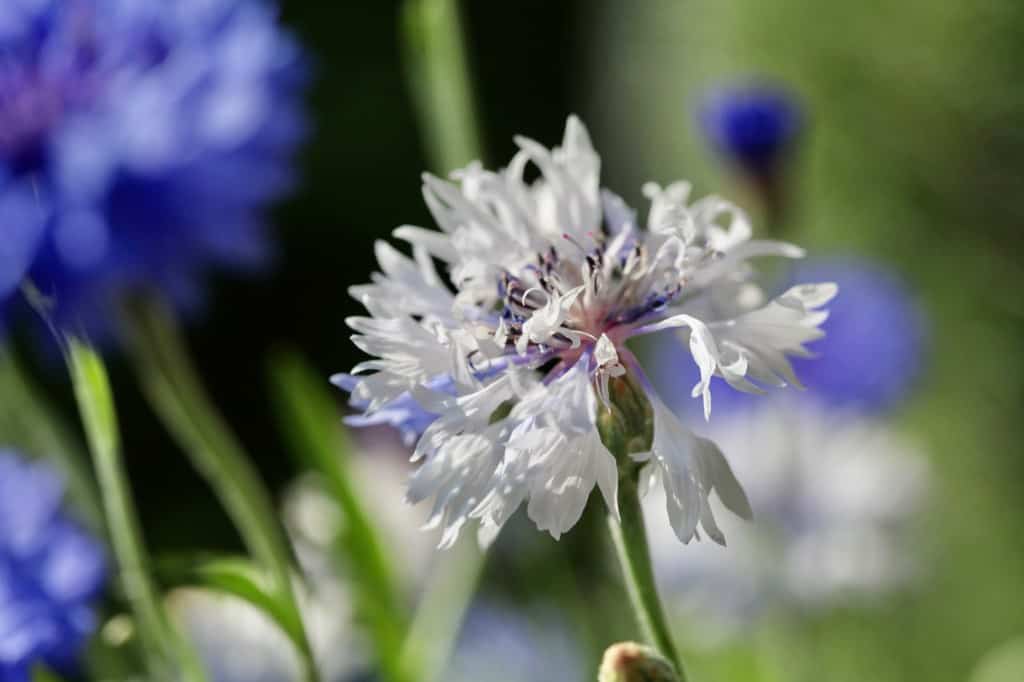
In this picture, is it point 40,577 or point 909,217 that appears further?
point 909,217

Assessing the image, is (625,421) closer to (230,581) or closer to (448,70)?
A: (230,581)

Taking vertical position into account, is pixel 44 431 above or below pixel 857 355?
above

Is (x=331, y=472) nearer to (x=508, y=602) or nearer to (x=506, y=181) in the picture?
(x=506, y=181)

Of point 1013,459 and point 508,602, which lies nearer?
point 508,602

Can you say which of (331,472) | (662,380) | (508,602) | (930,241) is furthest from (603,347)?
(930,241)

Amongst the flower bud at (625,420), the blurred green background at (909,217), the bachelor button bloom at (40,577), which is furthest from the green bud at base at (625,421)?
the blurred green background at (909,217)

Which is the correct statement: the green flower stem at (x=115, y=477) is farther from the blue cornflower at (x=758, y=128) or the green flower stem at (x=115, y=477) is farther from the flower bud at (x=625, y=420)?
the blue cornflower at (x=758, y=128)

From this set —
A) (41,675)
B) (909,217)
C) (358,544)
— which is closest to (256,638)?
(358,544)
